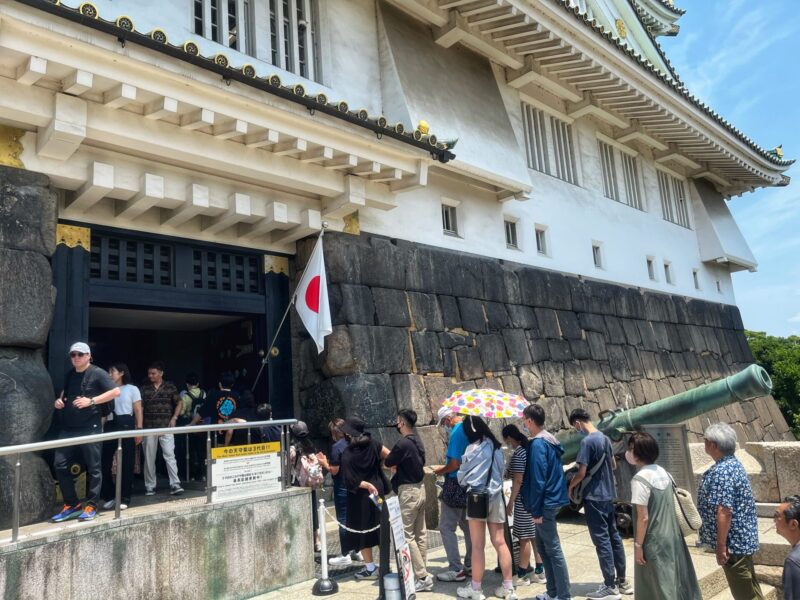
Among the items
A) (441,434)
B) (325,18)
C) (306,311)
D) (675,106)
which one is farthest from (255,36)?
(675,106)

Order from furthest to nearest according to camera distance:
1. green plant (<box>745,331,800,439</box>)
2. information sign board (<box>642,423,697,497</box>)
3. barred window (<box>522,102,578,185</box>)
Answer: green plant (<box>745,331,800,439</box>)
barred window (<box>522,102,578,185</box>)
information sign board (<box>642,423,697,497</box>)

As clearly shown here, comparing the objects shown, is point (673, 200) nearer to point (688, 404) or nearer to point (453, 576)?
point (688, 404)

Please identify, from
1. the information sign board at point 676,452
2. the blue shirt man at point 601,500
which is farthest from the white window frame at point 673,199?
the blue shirt man at point 601,500

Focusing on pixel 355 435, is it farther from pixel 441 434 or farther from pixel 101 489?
pixel 441 434

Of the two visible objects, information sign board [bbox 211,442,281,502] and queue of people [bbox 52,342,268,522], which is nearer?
queue of people [bbox 52,342,268,522]

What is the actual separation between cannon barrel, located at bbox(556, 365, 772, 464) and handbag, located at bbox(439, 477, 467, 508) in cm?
245

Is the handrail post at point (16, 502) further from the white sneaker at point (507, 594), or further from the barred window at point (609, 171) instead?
the barred window at point (609, 171)

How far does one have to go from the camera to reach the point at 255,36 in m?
8.65

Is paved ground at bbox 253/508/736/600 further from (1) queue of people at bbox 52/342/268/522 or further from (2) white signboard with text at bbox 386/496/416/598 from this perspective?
(1) queue of people at bbox 52/342/268/522

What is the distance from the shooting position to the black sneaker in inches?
248

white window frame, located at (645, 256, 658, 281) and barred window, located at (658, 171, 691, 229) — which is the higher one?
barred window, located at (658, 171, 691, 229)

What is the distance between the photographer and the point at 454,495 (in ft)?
20.6

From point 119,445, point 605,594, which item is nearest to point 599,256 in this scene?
point 605,594

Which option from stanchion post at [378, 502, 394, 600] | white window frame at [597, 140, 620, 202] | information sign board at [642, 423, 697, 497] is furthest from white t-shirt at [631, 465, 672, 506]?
white window frame at [597, 140, 620, 202]
